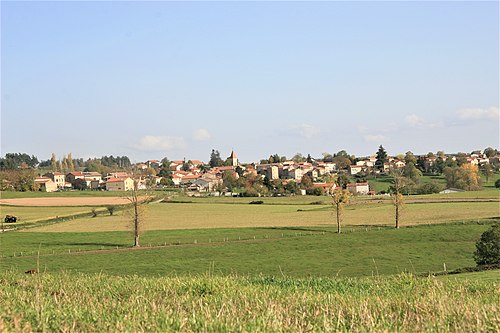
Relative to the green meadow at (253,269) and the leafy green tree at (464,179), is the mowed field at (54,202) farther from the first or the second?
the leafy green tree at (464,179)

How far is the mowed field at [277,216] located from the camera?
83.2 meters

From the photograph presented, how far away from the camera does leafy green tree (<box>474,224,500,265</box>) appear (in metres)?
47.8

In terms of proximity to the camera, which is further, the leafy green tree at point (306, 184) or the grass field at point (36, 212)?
the leafy green tree at point (306, 184)

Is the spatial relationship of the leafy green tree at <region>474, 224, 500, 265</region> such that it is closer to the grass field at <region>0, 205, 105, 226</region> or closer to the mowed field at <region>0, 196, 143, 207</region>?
the grass field at <region>0, 205, 105, 226</region>

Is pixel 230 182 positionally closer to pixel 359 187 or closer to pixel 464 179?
pixel 359 187

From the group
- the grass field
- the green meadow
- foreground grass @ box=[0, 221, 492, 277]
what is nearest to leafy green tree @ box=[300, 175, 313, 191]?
the green meadow

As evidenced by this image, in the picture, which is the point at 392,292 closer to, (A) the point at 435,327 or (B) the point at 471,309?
(B) the point at 471,309

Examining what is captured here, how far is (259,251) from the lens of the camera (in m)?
59.6

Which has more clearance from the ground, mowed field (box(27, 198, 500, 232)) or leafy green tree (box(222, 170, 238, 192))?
leafy green tree (box(222, 170, 238, 192))

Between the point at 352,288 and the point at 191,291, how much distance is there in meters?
5.03

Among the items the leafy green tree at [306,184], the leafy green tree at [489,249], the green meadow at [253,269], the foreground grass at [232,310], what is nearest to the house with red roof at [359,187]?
the leafy green tree at [306,184]

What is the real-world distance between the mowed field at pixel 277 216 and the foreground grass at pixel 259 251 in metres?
7.02

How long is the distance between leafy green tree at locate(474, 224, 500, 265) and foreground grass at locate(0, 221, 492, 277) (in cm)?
214

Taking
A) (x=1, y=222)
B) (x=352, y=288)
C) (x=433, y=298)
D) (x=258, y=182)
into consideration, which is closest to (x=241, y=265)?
(x=352, y=288)
